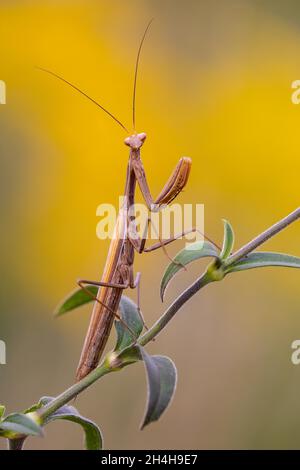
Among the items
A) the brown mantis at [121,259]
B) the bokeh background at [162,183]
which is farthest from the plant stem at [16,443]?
the bokeh background at [162,183]

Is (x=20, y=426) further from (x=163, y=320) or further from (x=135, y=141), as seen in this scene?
(x=135, y=141)

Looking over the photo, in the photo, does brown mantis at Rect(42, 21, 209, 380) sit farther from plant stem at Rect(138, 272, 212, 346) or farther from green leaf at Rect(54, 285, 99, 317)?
plant stem at Rect(138, 272, 212, 346)

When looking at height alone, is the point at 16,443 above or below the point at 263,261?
below

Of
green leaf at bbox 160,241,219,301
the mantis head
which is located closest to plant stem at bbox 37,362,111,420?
green leaf at bbox 160,241,219,301

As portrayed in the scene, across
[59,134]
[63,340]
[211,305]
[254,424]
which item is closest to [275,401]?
[254,424]

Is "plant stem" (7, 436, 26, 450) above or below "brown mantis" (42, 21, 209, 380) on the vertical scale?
below

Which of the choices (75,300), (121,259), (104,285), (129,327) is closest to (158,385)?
(129,327)
